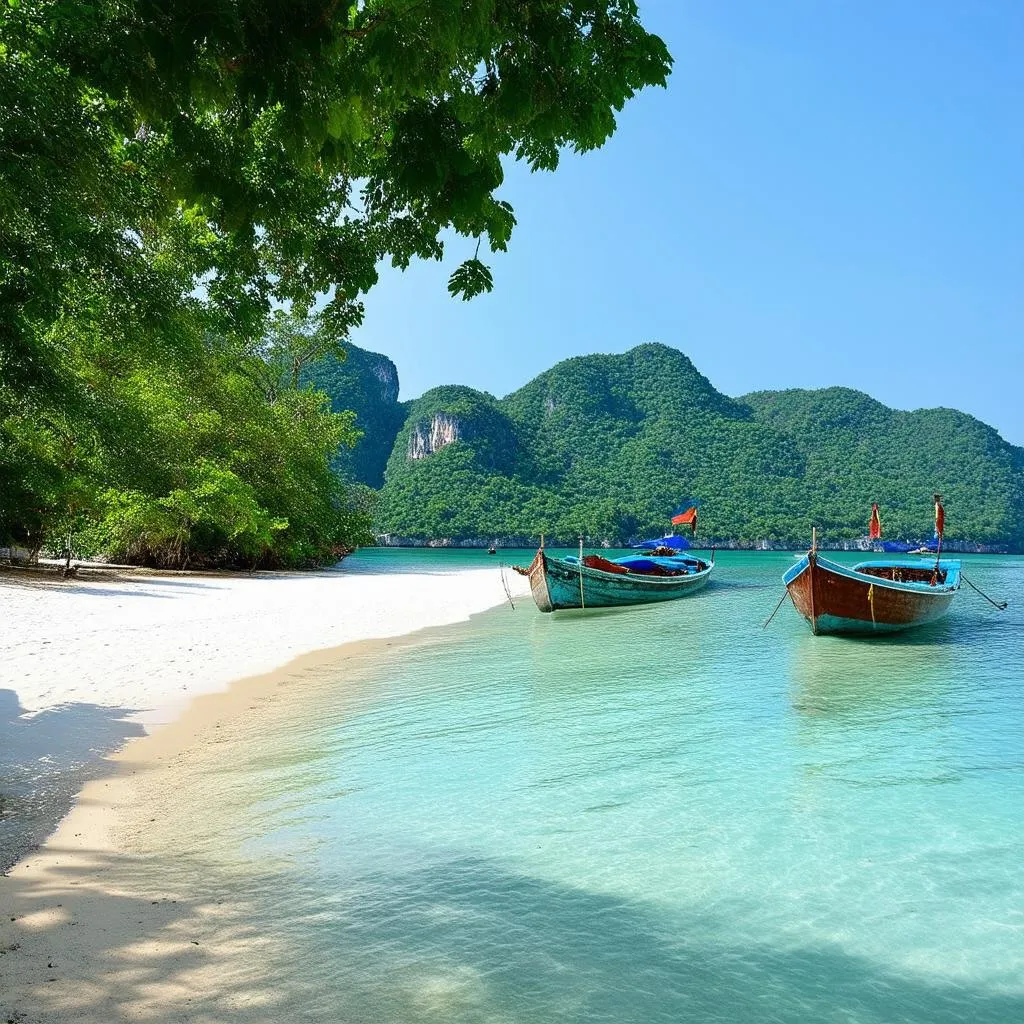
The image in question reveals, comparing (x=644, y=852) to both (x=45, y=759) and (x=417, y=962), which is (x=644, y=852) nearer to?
(x=417, y=962)

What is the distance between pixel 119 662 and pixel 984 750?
10.6 meters

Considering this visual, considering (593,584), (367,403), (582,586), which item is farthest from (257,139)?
(367,403)

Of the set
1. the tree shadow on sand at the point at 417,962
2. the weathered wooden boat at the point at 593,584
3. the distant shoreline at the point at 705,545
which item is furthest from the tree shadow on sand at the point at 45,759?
the distant shoreline at the point at 705,545

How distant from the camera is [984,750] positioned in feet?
26.3

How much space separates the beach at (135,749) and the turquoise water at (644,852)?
1.70 feet

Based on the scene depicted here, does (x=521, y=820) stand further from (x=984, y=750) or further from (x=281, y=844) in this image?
(x=984, y=750)

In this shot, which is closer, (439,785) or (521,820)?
(521,820)

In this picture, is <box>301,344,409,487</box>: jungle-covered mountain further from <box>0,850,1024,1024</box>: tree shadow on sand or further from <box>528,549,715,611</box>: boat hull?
<box>0,850,1024,1024</box>: tree shadow on sand

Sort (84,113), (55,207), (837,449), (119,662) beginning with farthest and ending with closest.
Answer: (837,449), (119,662), (55,207), (84,113)

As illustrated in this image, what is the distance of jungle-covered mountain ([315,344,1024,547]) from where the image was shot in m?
107

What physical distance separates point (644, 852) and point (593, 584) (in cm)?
1865

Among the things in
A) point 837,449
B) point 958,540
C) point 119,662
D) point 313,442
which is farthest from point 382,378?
point 119,662

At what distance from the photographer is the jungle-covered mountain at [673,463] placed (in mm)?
107188

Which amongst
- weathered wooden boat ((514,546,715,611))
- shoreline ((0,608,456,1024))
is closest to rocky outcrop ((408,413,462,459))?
weathered wooden boat ((514,546,715,611))
